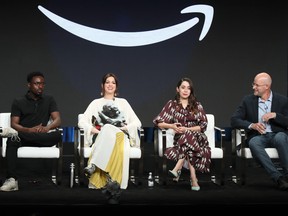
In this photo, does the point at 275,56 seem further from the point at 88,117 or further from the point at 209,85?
the point at 88,117

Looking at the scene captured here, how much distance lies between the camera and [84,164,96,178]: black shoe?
6.82 metres

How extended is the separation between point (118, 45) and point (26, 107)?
253cm

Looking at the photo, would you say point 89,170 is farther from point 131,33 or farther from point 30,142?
point 131,33

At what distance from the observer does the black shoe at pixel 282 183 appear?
671 centimetres

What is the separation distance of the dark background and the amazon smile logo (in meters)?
0.06

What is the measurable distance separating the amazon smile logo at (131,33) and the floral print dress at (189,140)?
226 centimetres

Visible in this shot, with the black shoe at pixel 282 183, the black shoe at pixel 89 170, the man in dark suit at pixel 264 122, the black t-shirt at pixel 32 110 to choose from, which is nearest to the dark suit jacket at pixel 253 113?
the man in dark suit at pixel 264 122

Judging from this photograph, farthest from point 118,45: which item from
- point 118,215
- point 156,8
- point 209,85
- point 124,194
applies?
point 118,215

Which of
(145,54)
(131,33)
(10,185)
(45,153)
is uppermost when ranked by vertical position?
(131,33)

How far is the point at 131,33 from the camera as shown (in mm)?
9438

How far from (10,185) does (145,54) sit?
348 cm

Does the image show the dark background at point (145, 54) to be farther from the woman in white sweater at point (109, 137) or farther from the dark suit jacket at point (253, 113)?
the dark suit jacket at point (253, 113)

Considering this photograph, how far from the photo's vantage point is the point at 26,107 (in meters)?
7.23

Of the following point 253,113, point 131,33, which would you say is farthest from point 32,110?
point 131,33
